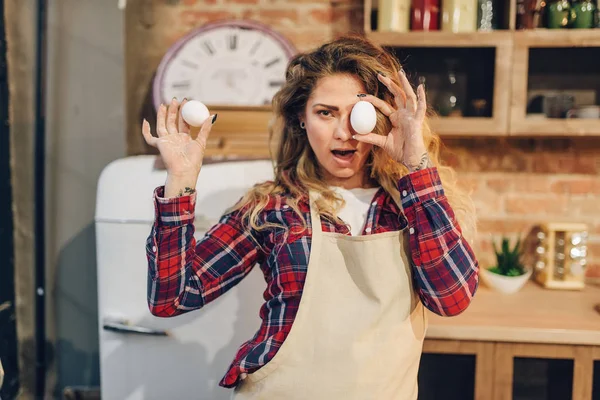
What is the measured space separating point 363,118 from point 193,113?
346 millimetres

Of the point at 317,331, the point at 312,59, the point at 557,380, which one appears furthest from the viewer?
the point at 557,380

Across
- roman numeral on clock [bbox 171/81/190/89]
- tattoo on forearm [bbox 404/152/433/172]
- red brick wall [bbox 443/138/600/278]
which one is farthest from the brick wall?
tattoo on forearm [bbox 404/152/433/172]

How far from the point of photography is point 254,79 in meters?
1.95

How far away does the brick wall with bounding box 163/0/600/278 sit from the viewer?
2.06 meters

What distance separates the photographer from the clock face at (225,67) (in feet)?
6.38

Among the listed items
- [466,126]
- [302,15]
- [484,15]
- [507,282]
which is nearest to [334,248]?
[466,126]

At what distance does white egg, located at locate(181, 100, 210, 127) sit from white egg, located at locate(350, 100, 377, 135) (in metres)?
0.31

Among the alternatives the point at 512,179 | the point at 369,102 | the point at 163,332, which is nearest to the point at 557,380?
the point at 512,179

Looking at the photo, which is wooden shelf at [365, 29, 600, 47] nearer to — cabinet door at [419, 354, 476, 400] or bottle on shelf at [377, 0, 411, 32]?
bottle on shelf at [377, 0, 411, 32]

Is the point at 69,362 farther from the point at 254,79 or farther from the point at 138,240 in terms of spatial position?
the point at 254,79

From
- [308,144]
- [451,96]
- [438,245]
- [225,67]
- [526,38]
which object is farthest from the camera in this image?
[225,67]

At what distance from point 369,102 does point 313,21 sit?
1.01 meters

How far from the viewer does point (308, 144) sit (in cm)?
132

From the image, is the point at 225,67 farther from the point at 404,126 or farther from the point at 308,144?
the point at 404,126
